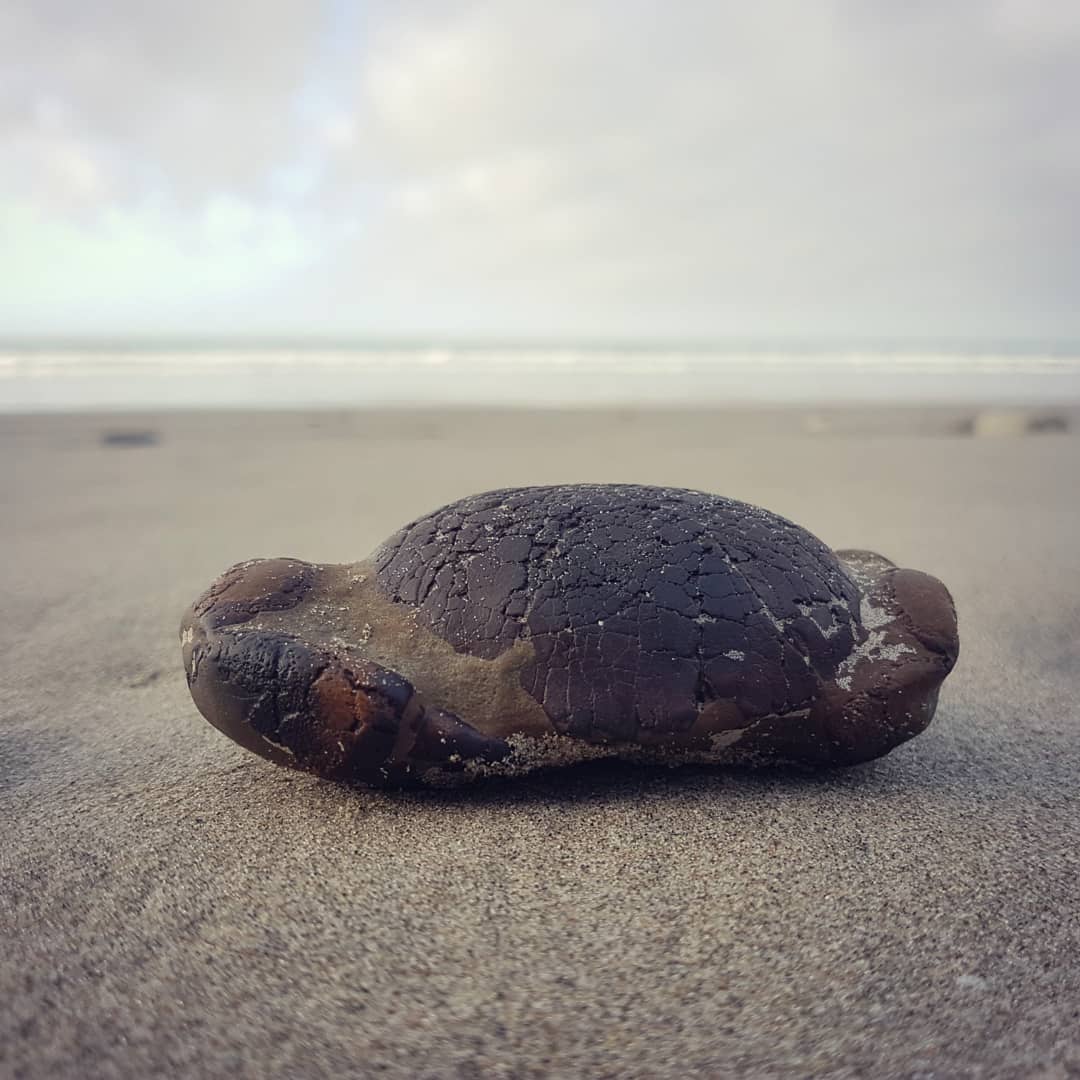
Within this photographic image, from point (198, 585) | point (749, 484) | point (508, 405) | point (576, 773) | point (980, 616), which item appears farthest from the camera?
point (508, 405)

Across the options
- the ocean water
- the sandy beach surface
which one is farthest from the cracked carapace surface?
the ocean water

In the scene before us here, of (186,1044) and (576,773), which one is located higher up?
(186,1044)

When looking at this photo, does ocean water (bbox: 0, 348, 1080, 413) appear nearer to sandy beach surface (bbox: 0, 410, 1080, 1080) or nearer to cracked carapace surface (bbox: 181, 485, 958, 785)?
sandy beach surface (bbox: 0, 410, 1080, 1080)

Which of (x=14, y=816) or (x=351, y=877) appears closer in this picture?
(x=351, y=877)

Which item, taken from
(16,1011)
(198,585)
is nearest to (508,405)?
(198,585)

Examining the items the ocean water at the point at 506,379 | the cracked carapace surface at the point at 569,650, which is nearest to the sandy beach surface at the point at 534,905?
the cracked carapace surface at the point at 569,650

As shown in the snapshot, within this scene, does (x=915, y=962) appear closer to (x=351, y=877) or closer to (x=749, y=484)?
(x=351, y=877)
